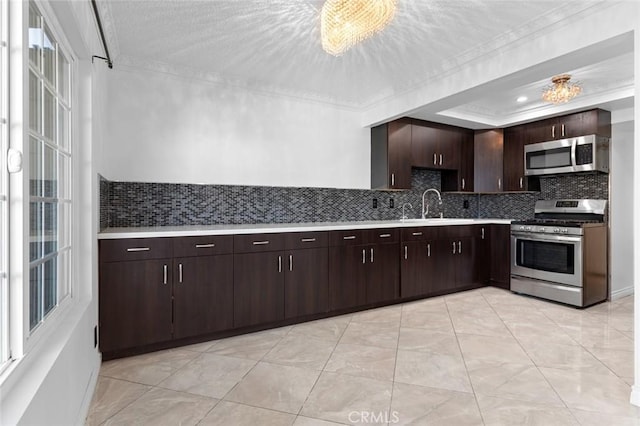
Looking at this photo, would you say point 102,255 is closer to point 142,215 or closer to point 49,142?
point 142,215

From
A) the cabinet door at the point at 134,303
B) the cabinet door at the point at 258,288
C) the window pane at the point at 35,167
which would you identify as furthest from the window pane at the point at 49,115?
the cabinet door at the point at 258,288

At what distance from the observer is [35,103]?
1.39m

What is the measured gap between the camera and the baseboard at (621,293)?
4.16 meters

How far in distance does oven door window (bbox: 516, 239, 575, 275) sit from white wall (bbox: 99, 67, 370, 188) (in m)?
2.15

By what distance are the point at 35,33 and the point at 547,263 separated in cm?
489

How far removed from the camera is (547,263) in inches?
161

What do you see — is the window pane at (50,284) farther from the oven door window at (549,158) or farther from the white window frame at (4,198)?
the oven door window at (549,158)

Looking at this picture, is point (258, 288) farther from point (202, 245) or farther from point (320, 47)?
point (320, 47)

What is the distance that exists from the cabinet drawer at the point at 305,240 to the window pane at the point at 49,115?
75.0 inches

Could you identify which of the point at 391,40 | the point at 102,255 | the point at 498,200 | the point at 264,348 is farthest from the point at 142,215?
the point at 498,200

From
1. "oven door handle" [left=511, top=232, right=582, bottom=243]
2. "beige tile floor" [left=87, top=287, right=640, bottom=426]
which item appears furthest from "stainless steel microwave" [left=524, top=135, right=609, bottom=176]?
"beige tile floor" [left=87, top=287, right=640, bottom=426]

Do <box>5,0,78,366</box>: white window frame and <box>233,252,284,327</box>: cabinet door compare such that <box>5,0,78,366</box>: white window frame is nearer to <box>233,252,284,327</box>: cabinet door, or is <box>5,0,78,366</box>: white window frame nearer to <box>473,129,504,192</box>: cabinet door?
<box>233,252,284,327</box>: cabinet door

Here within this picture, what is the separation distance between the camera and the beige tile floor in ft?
6.01

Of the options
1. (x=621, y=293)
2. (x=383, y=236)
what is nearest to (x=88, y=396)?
(x=383, y=236)
